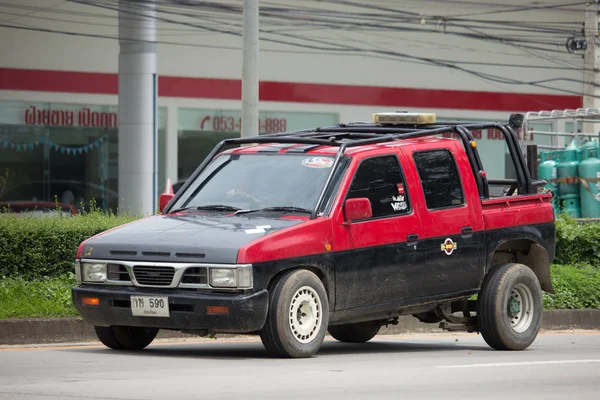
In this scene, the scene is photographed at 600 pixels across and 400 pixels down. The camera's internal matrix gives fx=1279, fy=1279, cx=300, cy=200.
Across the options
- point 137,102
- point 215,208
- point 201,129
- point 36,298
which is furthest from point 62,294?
point 201,129

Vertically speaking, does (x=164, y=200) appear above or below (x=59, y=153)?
below

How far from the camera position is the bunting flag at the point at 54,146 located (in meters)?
33.8

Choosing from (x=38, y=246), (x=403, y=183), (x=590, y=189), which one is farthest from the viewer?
(x=590, y=189)

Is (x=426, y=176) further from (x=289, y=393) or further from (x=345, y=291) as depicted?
(x=289, y=393)

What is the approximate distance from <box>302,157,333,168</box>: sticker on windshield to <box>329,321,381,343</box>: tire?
2.08 metres

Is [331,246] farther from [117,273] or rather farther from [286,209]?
[117,273]

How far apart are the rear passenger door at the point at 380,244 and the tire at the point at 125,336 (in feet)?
5.58

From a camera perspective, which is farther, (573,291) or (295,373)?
(573,291)

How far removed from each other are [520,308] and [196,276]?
11.6 feet

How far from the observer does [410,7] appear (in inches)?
1519

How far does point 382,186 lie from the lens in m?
10.6

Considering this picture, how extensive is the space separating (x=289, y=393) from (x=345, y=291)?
8.09ft

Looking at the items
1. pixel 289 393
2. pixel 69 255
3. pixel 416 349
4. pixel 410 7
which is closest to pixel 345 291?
pixel 416 349

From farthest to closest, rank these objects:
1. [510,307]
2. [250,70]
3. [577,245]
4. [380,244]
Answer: [250,70] → [577,245] → [510,307] → [380,244]
